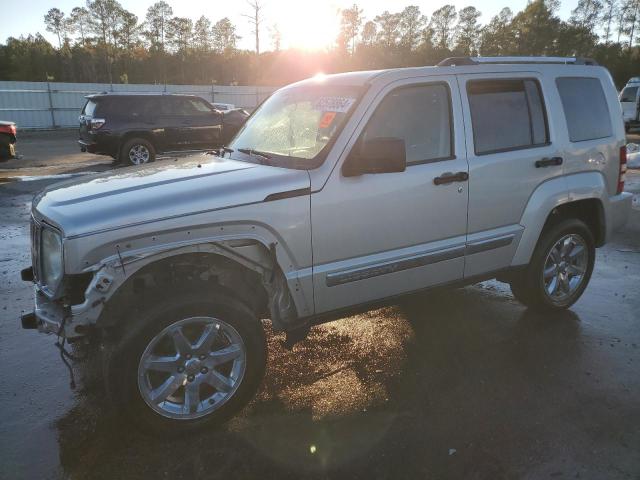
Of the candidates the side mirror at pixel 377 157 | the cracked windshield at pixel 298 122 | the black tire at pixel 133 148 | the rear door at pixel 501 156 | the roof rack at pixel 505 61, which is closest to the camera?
the side mirror at pixel 377 157

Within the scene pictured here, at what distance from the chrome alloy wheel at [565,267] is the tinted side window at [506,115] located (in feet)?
3.27

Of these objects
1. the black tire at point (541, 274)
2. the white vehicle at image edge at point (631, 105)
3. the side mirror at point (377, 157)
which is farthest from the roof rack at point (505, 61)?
the white vehicle at image edge at point (631, 105)

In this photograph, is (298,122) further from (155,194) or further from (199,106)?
(199,106)

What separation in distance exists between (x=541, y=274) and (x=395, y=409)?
203 cm

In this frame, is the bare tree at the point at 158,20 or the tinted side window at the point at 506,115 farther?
the bare tree at the point at 158,20

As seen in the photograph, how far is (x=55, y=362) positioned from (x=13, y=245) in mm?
3736

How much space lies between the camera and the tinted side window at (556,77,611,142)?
169 inches

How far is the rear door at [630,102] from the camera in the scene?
22484 millimetres

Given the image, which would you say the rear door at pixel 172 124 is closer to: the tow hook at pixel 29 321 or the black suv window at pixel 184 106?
the black suv window at pixel 184 106

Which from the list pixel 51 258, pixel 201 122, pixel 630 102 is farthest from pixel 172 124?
pixel 630 102

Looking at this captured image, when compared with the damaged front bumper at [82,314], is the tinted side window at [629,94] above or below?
above

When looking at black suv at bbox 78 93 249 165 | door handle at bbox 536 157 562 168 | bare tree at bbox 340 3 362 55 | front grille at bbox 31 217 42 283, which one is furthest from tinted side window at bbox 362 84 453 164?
bare tree at bbox 340 3 362 55

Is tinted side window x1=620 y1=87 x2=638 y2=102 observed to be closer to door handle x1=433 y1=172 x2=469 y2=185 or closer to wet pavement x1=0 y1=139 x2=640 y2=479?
wet pavement x1=0 y1=139 x2=640 y2=479

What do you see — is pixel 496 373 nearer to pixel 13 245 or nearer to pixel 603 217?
pixel 603 217
